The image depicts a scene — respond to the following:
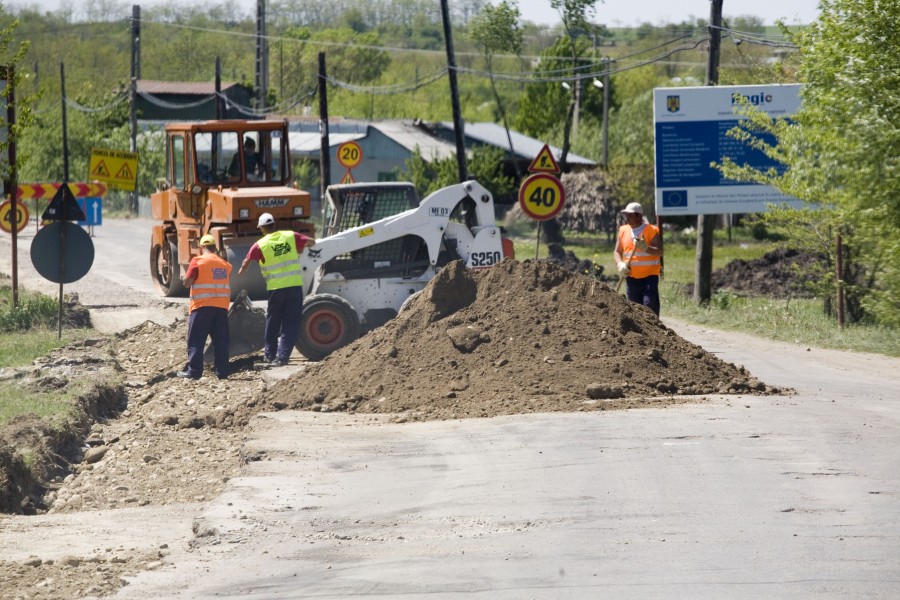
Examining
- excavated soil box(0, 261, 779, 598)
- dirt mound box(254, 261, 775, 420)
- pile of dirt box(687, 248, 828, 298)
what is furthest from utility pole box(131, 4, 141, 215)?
dirt mound box(254, 261, 775, 420)

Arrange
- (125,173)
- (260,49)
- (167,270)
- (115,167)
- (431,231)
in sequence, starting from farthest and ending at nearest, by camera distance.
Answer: (260,49) → (125,173) → (115,167) → (167,270) → (431,231)

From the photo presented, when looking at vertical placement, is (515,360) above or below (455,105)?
below

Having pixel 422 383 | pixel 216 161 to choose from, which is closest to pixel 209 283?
pixel 422 383

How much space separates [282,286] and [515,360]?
12.6 ft

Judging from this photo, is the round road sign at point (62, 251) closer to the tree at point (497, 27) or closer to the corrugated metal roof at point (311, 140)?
the tree at point (497, 27)

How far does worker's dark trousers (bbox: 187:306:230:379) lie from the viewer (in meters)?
15.0

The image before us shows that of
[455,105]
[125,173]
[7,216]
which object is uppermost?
[455,105]

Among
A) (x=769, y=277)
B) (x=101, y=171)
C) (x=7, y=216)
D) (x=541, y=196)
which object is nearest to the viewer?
(x=541, y=196)

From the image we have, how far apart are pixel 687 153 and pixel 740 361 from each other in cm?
849

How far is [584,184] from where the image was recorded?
44.8 metres

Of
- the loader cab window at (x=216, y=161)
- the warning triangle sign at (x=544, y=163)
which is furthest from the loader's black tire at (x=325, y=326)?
the warning triangle sign at (x=544, y=163)

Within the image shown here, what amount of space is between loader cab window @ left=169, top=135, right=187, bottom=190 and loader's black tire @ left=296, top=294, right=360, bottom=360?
6.59 m

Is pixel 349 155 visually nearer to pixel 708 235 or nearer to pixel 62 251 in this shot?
pixel 708 235

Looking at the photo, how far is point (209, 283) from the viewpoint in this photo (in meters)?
15.0
